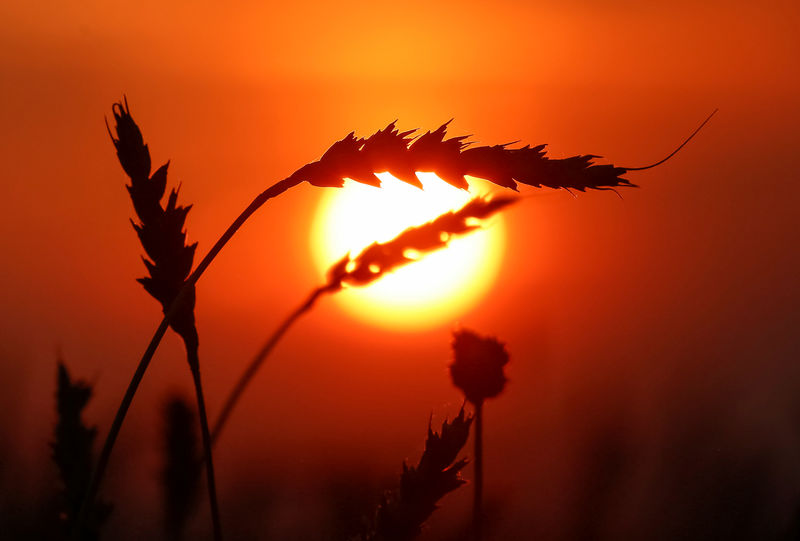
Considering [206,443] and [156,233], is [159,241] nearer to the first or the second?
[156,233]

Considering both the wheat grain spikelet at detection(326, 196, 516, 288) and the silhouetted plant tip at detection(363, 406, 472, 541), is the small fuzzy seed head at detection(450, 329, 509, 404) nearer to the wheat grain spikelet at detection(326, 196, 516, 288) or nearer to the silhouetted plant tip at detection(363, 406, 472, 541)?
the wheat grain spikelet at detection(326, 196, 516, 288)

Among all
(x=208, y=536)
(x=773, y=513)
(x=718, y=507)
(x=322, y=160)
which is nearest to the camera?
(x=322, y=160)

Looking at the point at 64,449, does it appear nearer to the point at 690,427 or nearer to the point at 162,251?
the point at 162,251

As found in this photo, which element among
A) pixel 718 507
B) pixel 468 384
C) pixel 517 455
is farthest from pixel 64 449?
pixel 718 507

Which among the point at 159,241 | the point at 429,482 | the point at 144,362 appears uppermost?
the point at 159,241

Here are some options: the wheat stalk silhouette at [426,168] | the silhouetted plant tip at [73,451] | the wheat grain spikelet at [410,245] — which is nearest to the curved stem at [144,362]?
the wheat stalk silhouette at [426,168]

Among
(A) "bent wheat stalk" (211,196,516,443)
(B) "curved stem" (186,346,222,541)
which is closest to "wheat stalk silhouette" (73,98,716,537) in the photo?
(B) "curved stem" (186,346,222,541)

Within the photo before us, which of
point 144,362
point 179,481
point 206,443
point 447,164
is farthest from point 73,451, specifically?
point 447,164
